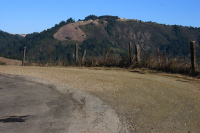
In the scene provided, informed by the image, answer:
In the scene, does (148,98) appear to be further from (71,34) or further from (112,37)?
(112,37)

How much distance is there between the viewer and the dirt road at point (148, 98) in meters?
7.18

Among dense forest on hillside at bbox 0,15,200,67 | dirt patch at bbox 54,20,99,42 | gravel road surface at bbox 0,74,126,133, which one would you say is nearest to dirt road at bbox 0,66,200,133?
gravel road surface at bbox 0,74,126,133

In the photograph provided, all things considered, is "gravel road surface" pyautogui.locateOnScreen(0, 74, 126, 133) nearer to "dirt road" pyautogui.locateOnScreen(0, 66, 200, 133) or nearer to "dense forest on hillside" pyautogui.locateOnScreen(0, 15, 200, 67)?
"dirt road" pyautogui.locateOnScreen(0, 66, 200, 133)

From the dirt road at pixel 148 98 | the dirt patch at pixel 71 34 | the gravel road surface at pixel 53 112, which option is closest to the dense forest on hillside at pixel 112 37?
the dirt patch at pixel 71 34

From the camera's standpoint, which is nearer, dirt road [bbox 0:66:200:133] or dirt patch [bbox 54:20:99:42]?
dirt road [bbox 0:66:200:133]

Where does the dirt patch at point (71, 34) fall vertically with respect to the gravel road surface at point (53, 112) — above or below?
above

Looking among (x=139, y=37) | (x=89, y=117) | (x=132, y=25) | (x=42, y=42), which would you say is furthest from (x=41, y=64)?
(x=132, y=25)

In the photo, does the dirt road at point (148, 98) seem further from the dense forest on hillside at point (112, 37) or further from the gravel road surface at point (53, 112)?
the dense forest on hillside at point (112, 37)

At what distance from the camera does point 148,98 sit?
9.74 meters

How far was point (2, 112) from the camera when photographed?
7926 millimetres

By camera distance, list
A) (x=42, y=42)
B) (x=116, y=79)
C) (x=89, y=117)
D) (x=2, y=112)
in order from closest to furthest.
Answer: (x=89, y=117)
(x=2, y=112)
(x=116, y=79)
(x=42, y=42)

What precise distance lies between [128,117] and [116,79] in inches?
225

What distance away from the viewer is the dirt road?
7.18 metres

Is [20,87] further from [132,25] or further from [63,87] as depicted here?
[132,25]
